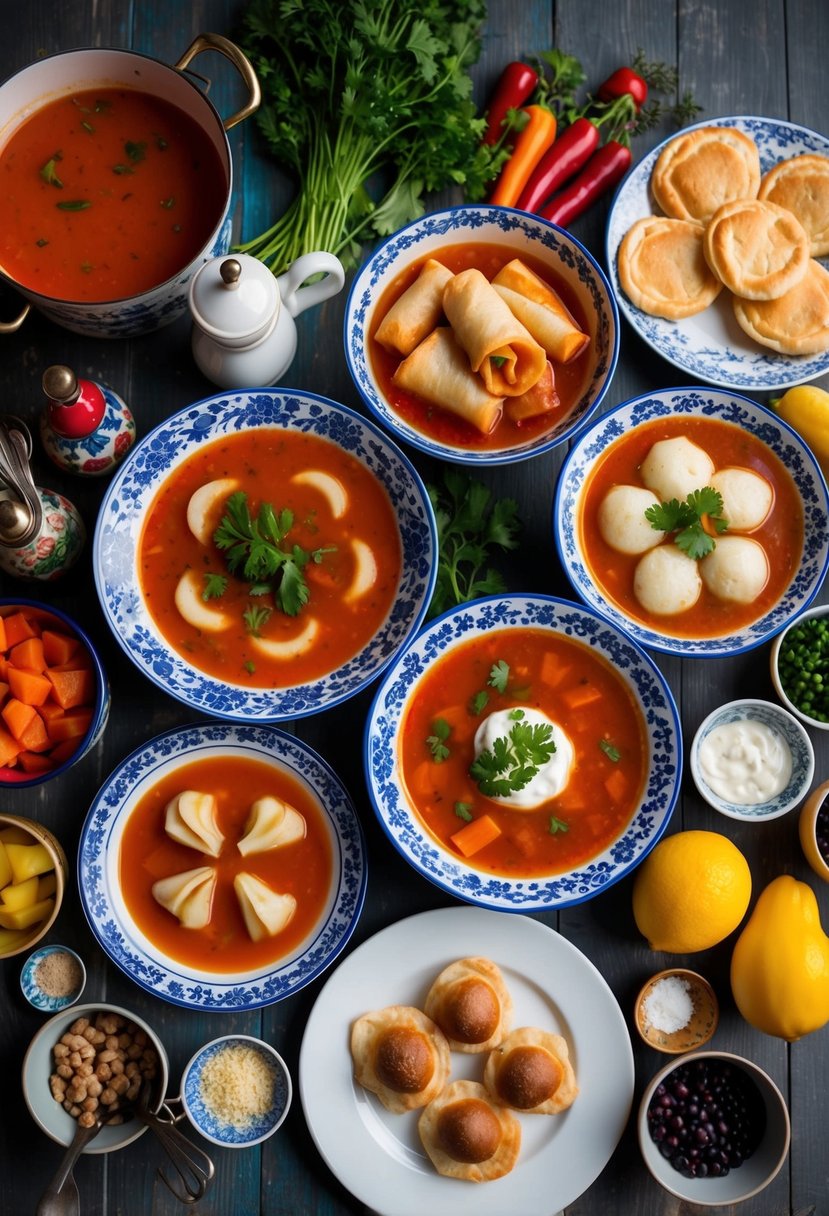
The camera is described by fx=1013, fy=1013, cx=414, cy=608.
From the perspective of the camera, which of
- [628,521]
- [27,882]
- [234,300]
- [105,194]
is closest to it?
[234,300]

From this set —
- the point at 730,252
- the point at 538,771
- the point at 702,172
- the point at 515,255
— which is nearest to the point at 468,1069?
the point at 538,771

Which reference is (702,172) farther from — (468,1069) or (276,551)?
(468,1069)

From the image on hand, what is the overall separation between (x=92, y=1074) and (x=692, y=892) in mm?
1884

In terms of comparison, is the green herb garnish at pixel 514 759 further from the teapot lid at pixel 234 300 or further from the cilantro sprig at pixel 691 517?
the teapot lid at pixel 234 300

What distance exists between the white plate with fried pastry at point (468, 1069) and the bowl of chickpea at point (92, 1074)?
49 centimetres

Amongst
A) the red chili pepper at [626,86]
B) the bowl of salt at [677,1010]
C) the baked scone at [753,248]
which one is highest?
the red chili pepper at [626,86]

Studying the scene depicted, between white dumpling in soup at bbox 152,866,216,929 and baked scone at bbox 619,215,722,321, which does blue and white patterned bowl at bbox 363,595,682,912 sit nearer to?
white dumpling in soup at bbox 152,866,216,929

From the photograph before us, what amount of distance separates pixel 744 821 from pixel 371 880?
4.03 feet

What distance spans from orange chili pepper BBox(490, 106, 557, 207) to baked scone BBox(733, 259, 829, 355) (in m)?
0.86

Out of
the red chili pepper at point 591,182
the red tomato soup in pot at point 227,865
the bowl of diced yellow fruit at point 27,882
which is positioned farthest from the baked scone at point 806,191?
the bowl of diced yellow fruit at point 27,882

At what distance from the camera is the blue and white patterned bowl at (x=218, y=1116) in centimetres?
306

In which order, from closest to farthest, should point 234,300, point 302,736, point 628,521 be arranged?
1. point 234,300
2. point 628,521
3. point 302,736

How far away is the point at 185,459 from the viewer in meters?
3.12

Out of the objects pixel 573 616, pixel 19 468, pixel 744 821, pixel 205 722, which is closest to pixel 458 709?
pixel 573 616
